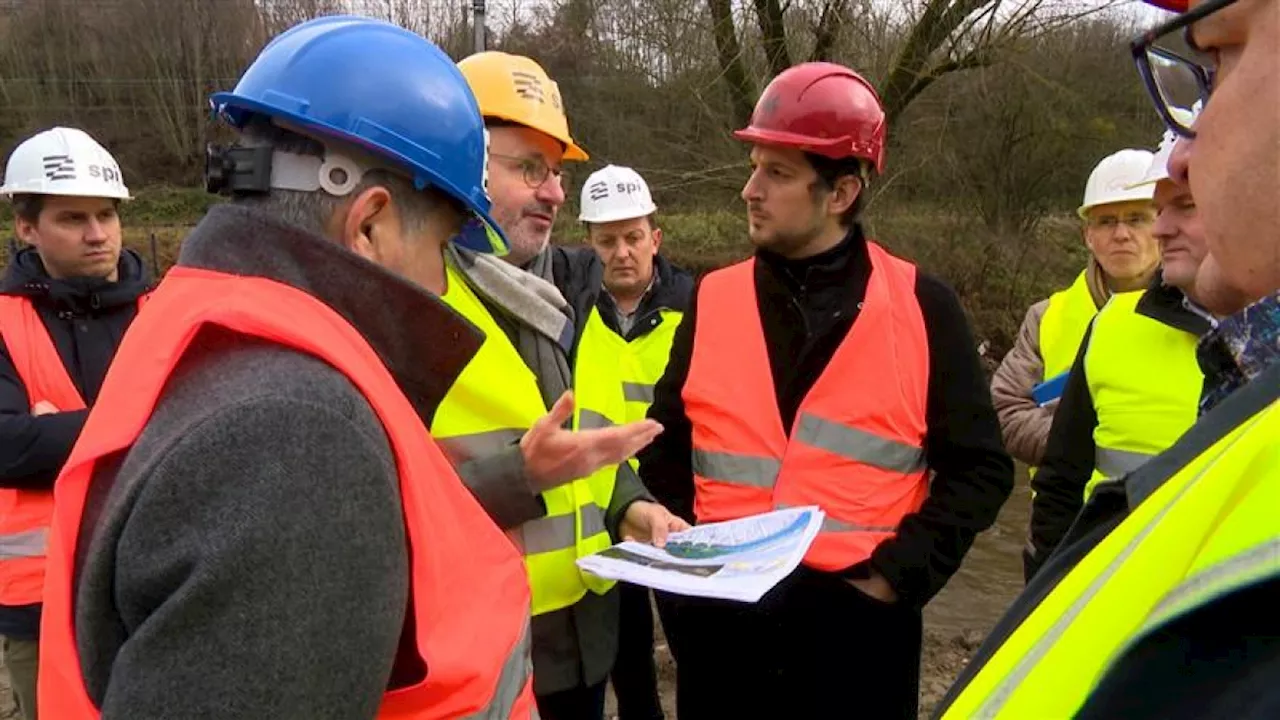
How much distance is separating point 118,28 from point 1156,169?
39.1m

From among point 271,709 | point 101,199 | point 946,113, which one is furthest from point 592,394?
point 946,113

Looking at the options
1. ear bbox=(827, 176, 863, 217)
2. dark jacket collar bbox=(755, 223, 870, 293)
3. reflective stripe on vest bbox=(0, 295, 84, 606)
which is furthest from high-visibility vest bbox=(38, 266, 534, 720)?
reflective stripe on vest bbox=(0, 295, 84, 606)

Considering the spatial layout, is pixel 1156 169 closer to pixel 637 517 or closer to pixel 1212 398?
pixel 637 517

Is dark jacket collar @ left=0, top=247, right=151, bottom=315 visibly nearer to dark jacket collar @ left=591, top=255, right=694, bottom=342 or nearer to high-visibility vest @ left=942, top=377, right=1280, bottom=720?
dark jacket collar @ left=591, top=255, right=694, bottom=342

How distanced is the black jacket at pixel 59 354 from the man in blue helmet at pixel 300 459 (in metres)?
2.06

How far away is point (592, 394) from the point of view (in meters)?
2.73

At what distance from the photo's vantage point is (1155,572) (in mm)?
654

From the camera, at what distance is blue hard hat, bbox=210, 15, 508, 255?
1.37 metres

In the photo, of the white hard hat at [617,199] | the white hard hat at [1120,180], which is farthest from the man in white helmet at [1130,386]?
the white hard hat at [617,199]

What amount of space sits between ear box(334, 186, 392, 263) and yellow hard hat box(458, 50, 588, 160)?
1.43m

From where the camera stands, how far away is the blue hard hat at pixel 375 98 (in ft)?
4.49

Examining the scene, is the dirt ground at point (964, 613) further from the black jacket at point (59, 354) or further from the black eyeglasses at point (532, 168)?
the black eyeglasses at point (532, 168)

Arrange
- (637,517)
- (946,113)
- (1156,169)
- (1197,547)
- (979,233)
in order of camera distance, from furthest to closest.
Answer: (979,233), (946,113), (1156,169), (637,517), (1197,547)

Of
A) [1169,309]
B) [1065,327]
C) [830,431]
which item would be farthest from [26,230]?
[1065,327]
